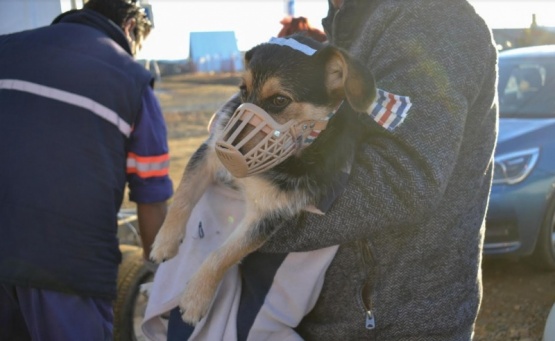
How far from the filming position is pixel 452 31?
1.78 metres

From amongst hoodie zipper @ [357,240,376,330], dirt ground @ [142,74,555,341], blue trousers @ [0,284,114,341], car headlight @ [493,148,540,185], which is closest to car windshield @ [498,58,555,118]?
car headlight @ [493,148,540,185]

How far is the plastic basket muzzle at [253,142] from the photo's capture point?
1679 millimetres

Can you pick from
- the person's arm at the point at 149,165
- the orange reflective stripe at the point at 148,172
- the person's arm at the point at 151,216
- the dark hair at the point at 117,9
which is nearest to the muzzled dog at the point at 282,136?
the person's arm at the point at 149,165

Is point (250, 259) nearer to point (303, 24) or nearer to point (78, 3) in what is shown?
point (303, 24)

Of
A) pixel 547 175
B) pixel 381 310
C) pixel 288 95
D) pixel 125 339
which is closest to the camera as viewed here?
pixel 381 310

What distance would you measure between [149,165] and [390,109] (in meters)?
1.68

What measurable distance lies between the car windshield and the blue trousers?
4759mm

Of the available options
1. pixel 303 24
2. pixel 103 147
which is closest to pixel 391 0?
pixel 103 147

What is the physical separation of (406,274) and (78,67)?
5.85 feet

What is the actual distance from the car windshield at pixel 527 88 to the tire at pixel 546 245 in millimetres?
973

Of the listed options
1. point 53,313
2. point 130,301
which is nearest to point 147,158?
point 53,313

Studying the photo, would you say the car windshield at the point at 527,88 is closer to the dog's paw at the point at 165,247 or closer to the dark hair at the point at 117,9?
the dark hair at the point at 117,9

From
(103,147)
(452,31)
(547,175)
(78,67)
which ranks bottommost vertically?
(547,175)

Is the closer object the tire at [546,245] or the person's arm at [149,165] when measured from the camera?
the person's arm at [149,165]
